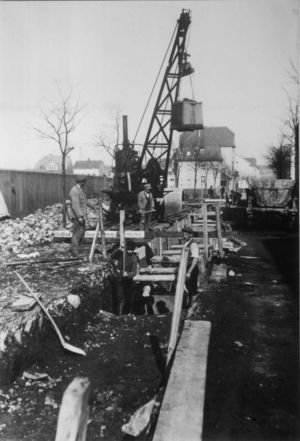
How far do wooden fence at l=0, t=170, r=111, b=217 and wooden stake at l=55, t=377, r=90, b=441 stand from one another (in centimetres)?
1719

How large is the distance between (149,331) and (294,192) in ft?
46.9

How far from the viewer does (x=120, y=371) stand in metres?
4.77

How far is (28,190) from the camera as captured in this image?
19875mm

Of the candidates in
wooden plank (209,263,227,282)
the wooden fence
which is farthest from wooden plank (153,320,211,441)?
the wooden fence

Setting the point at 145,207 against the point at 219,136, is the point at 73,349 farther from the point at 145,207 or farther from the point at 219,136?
the point at 219,136

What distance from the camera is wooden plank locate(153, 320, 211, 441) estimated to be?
3.19 m

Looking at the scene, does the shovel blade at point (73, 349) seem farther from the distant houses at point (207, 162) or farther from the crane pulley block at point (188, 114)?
the distant houses at point (207, 162)

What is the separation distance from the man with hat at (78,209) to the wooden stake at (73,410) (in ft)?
22.0

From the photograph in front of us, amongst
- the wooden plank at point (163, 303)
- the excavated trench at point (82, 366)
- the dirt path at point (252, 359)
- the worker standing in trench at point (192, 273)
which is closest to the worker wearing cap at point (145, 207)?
the worker standing in trench at point (192, 273)

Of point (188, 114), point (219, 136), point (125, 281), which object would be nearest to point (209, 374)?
point (125, 281)

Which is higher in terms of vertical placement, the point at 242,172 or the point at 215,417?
the point at 242,172

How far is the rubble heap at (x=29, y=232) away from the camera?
10664 millimetres

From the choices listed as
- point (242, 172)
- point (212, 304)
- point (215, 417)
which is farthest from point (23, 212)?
point (242, 172)

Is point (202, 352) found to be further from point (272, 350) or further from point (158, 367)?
point (272, 350)
